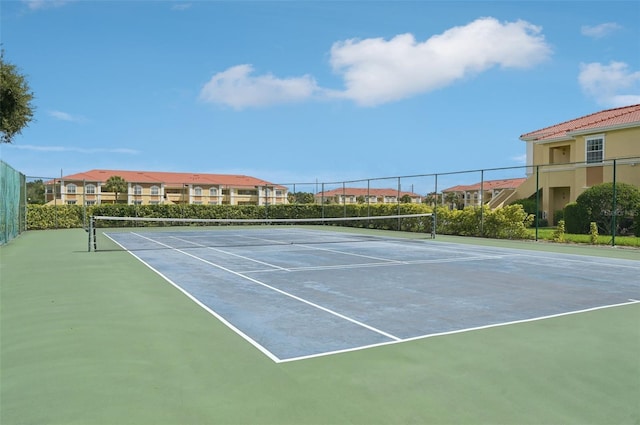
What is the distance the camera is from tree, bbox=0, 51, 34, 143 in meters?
18.0

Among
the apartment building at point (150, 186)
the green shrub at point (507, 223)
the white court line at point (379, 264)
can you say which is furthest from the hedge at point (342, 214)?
the apartment building at point (150, 186)

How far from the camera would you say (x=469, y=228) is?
21.0m

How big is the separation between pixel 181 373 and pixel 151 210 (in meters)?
26.9

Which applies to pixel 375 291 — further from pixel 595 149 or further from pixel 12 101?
pixel 595 149

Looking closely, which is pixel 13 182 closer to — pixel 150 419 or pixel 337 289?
pixel 337 289

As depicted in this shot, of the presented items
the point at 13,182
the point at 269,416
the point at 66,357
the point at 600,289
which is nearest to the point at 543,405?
the point at 269,416

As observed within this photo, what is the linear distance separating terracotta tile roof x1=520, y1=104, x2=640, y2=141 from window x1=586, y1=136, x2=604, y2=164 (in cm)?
70

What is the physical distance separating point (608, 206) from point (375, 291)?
16836 mm

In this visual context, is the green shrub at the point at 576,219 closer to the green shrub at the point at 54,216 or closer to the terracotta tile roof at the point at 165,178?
the green shrub at the point at 54,216

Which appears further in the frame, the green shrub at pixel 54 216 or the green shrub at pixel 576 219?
the green shrub at pixel 54 216

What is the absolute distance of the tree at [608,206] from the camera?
790 inches

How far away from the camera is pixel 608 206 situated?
20188mm

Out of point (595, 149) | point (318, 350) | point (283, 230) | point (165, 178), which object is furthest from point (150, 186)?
point (318, 350)

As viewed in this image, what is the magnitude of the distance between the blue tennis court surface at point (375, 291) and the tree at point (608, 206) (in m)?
9.24
